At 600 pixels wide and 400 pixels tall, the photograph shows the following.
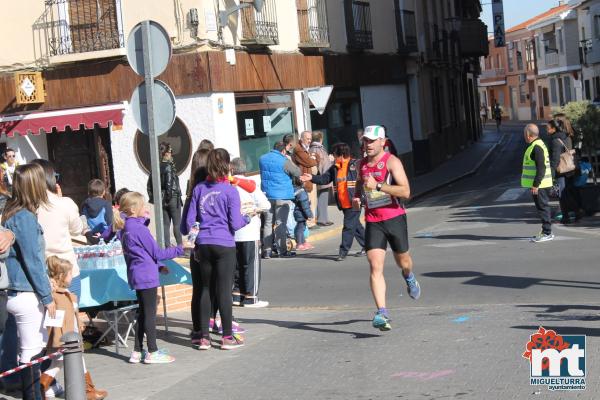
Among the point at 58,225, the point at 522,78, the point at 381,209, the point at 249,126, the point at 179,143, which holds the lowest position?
the point at 381,209

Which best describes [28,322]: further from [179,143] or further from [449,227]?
[179,143]

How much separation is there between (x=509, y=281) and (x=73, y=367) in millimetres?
6993

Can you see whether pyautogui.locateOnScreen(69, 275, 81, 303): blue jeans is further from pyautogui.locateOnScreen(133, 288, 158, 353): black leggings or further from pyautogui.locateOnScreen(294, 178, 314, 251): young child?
pyautogui.locateOnScreen(294, 178, 314, 251): young child

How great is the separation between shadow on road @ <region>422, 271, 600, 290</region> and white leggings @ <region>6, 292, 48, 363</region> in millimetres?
6180

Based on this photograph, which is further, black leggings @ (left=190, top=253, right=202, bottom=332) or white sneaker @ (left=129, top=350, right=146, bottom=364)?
black leggings @ (left=190, top=253, right=202, bottom=332)

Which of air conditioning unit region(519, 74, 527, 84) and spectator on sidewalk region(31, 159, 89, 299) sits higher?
air conditioning unit region(519, 74, 527, 84)

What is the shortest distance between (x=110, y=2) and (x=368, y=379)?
1571 cm

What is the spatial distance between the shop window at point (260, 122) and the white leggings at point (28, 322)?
15535mm

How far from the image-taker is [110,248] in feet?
34.1

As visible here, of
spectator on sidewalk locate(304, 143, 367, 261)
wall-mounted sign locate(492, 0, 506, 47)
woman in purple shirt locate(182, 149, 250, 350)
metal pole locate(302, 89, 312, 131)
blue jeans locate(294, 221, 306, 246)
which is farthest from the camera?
wall-mounted sign locate(492, 0, 506, 47)

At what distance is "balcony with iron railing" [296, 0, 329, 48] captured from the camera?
85.0 feet

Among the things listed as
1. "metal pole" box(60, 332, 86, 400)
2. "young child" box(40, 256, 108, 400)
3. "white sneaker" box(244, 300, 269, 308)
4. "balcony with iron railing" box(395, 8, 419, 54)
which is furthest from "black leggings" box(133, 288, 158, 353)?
"balcony with iron railing" box(395, 8, 419, 54)

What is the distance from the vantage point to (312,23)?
87.4 feet

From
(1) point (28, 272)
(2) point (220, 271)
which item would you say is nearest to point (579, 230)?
(2) point (220, 271)
